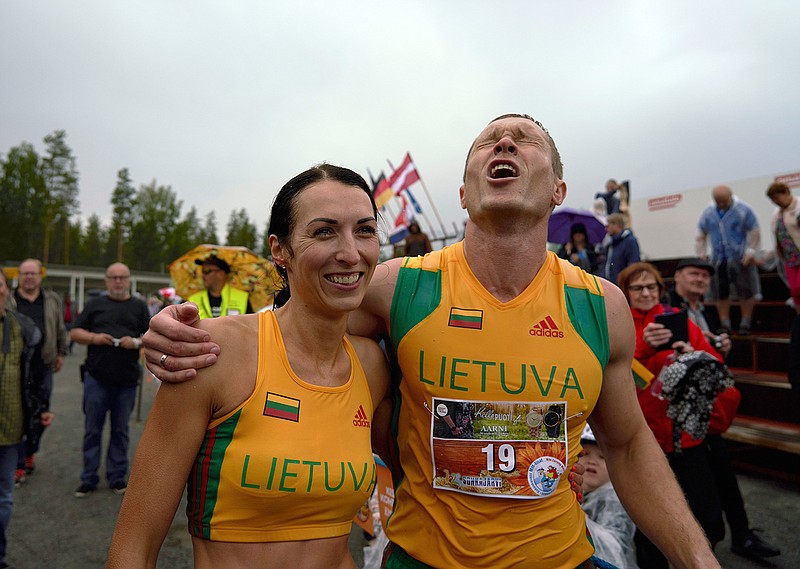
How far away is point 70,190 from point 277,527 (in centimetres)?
5006

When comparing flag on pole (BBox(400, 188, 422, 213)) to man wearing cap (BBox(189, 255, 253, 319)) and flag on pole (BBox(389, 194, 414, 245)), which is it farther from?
man wearing cap (BBox(189, 255, 253, 319))

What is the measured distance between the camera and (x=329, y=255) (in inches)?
60.6

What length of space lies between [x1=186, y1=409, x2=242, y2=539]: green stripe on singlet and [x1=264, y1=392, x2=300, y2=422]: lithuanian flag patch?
8 centimetres

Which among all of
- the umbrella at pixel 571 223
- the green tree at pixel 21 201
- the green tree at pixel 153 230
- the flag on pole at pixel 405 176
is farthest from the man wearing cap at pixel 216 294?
the green tree at pixel 153 230

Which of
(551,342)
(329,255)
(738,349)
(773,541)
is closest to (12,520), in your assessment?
(329,255)

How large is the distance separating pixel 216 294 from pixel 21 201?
137ft

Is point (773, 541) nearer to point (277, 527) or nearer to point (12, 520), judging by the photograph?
point (277, 527)

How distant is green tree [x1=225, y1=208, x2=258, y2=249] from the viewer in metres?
57.7

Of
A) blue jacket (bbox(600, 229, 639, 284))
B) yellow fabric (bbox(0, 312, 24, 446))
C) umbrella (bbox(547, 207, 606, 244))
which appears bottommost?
yellow fabric (bbox(0, 312, 24, 446))

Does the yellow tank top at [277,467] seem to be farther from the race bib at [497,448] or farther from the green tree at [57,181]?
the green tree at [57,181]

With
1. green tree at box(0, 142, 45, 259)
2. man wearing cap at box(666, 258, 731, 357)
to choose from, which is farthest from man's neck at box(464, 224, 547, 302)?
green tree at box(0, 142, 45, 259)

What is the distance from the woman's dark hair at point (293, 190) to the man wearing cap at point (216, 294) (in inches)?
155

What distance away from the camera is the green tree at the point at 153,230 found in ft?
149

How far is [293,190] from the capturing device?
5.43ft
